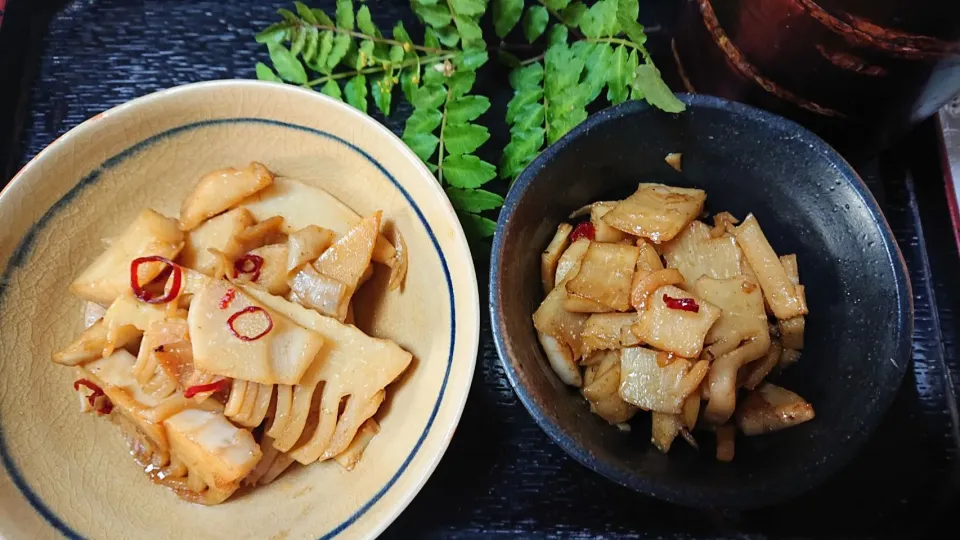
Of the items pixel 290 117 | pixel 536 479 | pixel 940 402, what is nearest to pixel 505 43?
pixel 290 117

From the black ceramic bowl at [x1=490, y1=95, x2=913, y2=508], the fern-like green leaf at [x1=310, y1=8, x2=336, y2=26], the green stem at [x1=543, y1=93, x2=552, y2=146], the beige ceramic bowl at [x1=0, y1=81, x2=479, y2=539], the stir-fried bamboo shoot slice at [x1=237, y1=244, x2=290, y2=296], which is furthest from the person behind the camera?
the fern-like green leaf at [x1=310, y1=8, x2=336, y2=26]

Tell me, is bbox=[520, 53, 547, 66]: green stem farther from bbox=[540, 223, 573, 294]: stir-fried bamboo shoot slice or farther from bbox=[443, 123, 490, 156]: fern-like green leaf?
bbox=[540, 223, 573, 294]: stir-fried bamboo shoot slice

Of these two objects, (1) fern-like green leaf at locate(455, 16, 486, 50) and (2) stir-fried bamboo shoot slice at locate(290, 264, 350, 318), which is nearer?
(2) stir-fried bamboo shoot slice at locate(290, 264, 350, 318)

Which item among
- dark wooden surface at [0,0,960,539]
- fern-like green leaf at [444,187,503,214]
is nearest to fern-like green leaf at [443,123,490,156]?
fern-like green leaf at [444,187,503,214]

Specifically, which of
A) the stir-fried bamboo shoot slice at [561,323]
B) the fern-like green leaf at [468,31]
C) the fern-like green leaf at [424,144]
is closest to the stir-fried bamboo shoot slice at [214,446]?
the stir-fried bamboo shoot slice at [561,323]

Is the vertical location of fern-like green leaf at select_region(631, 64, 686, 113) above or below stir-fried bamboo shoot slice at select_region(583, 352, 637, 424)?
above

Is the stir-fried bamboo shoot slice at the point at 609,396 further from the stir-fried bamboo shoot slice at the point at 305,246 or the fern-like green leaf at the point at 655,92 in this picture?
the stir-fried bamboo shoot slice at the point at 305,246

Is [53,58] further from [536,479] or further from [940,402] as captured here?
[940,402]
